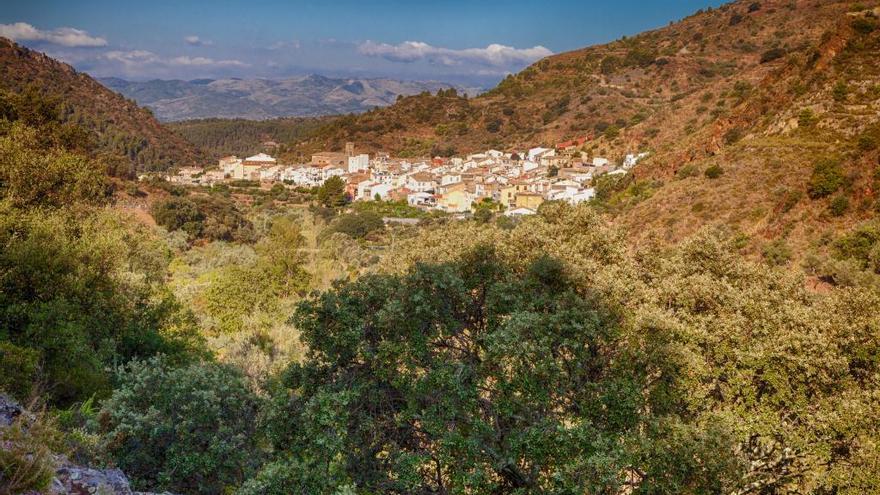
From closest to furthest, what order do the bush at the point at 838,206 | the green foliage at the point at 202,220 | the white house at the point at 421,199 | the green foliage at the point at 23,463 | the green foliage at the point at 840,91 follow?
the green foliage at the point at 23,463, the bush at the point at 838,206, the green foliage at the point at 840,91, the green foliage at the point at 202,220, the white house at the point at 421,199

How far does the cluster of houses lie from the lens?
62.7 meters

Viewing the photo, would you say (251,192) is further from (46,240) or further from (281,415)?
(281,415)

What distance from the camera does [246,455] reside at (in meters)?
7.57

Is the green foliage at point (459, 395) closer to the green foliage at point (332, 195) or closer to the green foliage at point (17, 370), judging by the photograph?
the green foliage at point (17, 370)

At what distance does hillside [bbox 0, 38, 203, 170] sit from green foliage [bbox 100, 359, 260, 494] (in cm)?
9064

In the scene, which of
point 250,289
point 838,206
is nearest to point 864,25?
point 838,206

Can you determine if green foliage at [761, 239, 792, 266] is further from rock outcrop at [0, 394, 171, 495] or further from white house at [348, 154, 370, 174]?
white house at [348, 154, 370, 174]

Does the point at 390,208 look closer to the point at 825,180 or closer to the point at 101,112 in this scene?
the point at 825,180

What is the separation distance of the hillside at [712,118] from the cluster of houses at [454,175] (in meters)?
7.70

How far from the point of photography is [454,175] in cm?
8062

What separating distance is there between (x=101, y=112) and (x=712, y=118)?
11288cm

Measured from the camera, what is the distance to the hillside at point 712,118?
26859 millimetres

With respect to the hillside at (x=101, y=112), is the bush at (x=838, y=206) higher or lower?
lower

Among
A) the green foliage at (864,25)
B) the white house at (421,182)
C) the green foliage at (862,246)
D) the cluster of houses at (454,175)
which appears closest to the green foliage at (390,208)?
the cluster of houses at (454,175)
